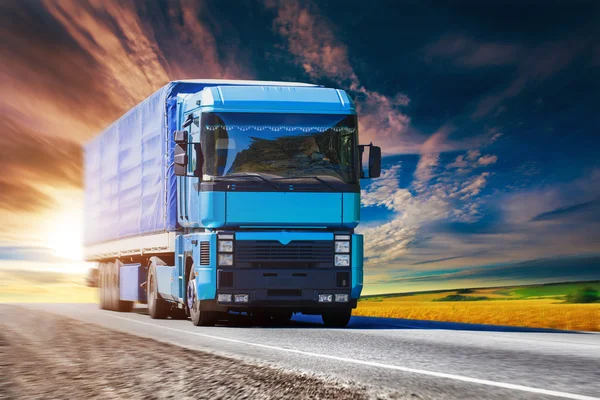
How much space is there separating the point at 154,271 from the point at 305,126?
17.9ft

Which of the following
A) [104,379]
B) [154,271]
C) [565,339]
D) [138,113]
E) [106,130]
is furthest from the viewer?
[106,130]

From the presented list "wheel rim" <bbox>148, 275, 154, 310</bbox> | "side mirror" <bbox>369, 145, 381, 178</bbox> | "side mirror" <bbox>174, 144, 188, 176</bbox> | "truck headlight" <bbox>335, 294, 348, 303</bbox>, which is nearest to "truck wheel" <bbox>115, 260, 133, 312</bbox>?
"wheel rim" <bbox>148, 275, 154, 310</bbox>

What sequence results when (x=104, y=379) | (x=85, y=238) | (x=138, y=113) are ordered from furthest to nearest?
(x=85, y=238) → (x=138, y=113) → (x=104, y=379)

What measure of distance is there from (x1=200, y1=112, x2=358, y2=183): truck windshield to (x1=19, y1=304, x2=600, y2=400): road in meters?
2.69

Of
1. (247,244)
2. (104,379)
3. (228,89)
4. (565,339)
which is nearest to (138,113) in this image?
(228,89)

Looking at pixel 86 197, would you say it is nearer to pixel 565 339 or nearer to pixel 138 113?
pixel 138 113

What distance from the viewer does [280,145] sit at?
14547mm

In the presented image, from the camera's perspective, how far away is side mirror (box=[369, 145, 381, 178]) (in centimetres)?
1471

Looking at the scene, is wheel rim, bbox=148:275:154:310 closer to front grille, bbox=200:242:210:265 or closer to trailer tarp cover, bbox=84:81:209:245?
trailer tarp cover, bbox=84:81:209:245

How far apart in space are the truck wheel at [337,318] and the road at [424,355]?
360 mm

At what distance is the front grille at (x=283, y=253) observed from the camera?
47.5ft

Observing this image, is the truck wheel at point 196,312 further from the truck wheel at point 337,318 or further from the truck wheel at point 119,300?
the truck wheel at point 119,300

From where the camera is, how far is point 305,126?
1476 centimetres

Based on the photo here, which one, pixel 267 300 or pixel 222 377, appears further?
pixel 267 300
